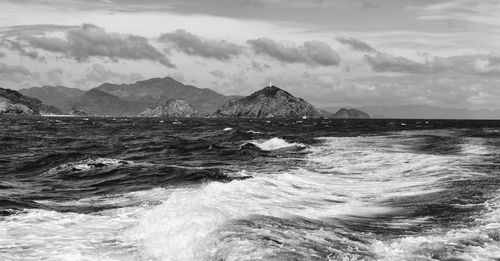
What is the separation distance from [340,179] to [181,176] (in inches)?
364

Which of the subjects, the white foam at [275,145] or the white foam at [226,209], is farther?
the white foam at [275,145]

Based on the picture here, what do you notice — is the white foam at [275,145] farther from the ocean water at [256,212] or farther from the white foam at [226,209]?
the white foam at [226,209]

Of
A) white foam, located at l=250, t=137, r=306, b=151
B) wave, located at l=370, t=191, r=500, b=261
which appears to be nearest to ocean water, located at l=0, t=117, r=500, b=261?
wave, located at l=370, t=191, r=500, b=261

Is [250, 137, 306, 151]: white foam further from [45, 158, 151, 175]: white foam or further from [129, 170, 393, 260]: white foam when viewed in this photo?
[129, 170, 393, 260]: white foam

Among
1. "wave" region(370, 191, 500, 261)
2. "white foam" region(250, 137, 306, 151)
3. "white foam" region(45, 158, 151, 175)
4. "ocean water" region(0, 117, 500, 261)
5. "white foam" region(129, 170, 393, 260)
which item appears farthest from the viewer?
"white foam" region(250, 137, 306, 151)

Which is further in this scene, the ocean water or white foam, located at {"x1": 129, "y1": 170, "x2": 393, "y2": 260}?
white foam, located at {"x1": 129, "y1": 170, "x2": 393, "y2": 260}

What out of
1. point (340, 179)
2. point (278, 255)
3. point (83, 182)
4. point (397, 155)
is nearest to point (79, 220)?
point (278, 255)

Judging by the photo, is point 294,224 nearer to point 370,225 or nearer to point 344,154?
point 370,225

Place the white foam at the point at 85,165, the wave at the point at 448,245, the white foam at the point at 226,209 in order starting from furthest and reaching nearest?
the white foam at the point at 85,165
the white foam at the point at 226,209
the wave at the point at 448,245

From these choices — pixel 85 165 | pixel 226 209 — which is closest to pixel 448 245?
pixel 226 209

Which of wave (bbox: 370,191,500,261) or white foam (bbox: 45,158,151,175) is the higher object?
wave (bbox: 370,191,500,261)

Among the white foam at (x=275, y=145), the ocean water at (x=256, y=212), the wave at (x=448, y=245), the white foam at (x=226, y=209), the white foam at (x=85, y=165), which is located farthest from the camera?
the white foam at (x=275, y=145)

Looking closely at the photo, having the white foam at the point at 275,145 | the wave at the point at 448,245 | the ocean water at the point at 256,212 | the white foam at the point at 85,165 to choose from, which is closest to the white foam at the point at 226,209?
the ocean water at the point at 256,212

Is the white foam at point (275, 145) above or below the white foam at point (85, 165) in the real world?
above
